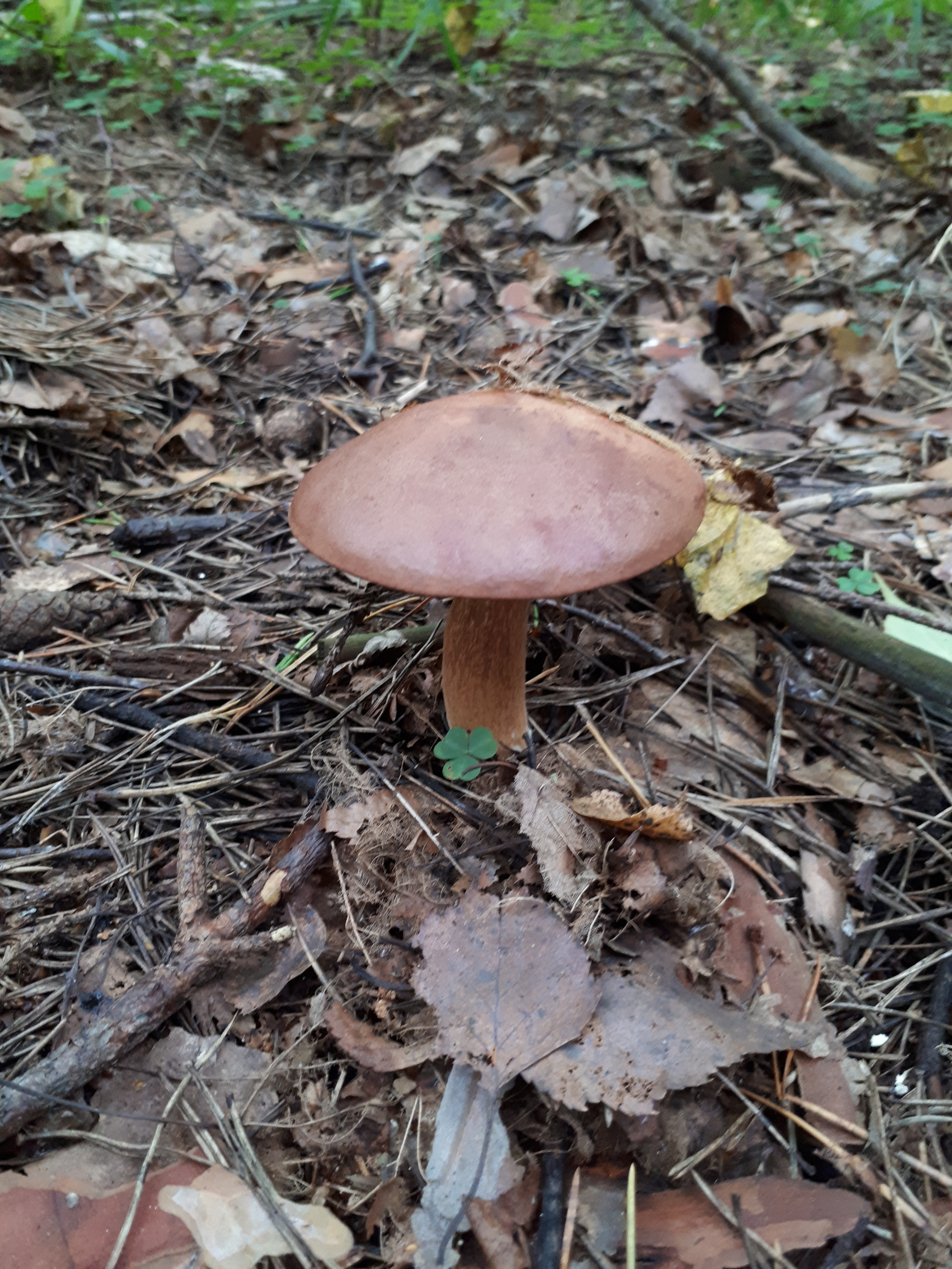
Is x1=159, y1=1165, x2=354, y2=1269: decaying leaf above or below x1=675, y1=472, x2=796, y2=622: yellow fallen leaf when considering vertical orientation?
below

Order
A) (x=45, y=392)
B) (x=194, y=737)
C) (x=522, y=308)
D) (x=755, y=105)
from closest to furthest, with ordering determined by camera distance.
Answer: (x=194, y=737) → (x=45, y=392) → (x=522, y=308) → (x=755, y=105)

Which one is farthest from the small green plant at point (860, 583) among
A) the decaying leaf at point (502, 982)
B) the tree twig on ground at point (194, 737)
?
the tree twig on ground at point (194, 737)

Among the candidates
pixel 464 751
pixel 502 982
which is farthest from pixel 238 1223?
pixel 464 751

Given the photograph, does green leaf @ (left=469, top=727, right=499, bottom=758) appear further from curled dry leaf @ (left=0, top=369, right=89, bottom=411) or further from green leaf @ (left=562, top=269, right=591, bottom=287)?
green leaf @ (left=562, top=269, right=591, bottom=287)

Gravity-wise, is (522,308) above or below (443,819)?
above

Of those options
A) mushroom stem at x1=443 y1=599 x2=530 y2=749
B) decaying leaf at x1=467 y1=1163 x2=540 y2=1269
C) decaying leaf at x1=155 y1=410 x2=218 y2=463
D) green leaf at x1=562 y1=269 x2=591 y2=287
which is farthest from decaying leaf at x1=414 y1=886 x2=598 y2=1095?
green leaf at x1=562 y1=269 x2=591 y2=287

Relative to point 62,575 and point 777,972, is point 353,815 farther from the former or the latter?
point 62,575

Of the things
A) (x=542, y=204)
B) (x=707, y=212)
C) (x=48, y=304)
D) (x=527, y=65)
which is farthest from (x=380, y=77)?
(x=48, y=304)

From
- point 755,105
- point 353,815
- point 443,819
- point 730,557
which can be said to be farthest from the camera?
point 755,105
